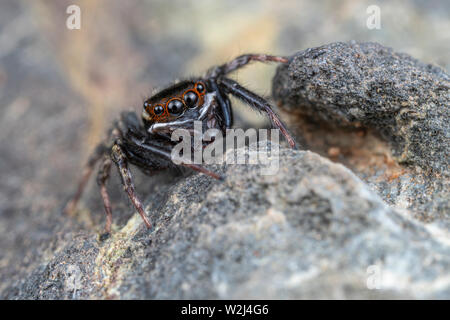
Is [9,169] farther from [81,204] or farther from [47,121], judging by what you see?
[81,204]

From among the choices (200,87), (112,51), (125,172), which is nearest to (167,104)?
(200,87)

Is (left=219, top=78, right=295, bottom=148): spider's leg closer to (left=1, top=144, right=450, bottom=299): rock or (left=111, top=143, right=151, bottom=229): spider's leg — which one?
(left=1, top=144, right=450, bottom=299): rock

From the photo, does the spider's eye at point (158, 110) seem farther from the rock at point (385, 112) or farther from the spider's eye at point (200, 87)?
the rock at point (385, 112)

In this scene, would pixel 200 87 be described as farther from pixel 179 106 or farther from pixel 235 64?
pixel 235 64

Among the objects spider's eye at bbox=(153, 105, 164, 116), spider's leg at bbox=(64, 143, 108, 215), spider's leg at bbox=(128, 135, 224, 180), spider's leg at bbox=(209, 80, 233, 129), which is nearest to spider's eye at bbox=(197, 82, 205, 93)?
spider's leg at bbox=(209, 80, 233, 129)
